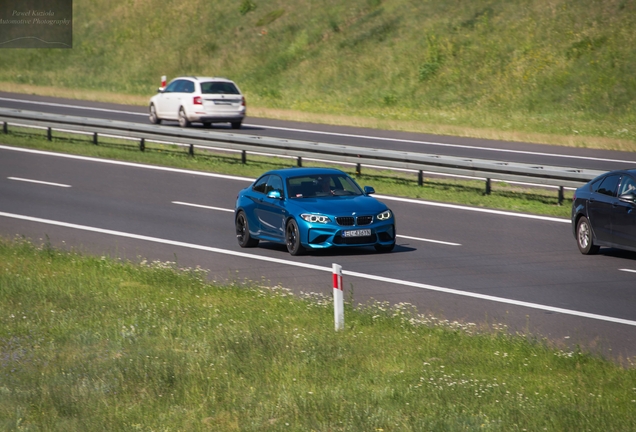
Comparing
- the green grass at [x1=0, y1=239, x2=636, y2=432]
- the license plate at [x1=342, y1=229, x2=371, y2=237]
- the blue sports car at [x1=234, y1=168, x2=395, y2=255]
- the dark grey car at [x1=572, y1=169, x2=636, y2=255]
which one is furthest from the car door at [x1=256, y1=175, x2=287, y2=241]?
the dark grey car at [x1=572, y1=169, x2=636, y2=255]

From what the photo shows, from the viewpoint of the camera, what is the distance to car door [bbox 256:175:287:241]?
17266mm

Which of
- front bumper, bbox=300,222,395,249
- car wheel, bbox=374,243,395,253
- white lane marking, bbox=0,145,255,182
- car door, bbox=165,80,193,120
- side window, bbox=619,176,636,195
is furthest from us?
car door, bbox=165,80,193,120

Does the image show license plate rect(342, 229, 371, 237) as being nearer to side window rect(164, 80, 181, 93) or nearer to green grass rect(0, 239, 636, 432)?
green grass rect(0, 239, 636, 432)

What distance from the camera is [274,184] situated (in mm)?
18125

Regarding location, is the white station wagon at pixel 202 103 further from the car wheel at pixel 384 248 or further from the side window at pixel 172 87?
the car wheel at pixel 384 248

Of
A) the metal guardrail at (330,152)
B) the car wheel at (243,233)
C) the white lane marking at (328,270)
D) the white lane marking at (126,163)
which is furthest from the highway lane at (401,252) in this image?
the metal guardrail at (330,152)

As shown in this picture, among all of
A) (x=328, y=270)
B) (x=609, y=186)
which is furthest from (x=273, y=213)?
(x=609, y=186)

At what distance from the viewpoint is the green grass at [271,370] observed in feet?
25.9

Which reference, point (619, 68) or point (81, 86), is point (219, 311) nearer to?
point (619, 68)

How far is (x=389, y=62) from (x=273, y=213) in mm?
32628

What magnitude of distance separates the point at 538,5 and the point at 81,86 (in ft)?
87.0

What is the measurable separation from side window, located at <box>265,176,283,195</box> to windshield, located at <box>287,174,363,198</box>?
0.56 feet

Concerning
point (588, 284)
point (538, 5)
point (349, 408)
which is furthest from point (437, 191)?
point (538, 5)

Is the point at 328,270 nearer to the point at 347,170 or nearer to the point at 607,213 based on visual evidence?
the point at 607,213
